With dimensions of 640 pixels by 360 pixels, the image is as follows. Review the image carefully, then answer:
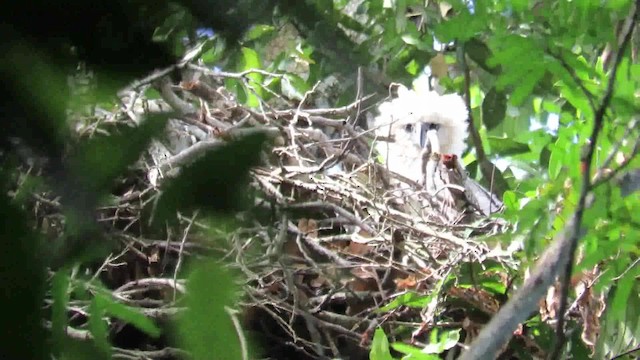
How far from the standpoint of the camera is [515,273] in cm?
90

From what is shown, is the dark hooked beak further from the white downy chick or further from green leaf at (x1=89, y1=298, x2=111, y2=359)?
green leaf at (x1=89, y1=298, x2=111, y2=359)

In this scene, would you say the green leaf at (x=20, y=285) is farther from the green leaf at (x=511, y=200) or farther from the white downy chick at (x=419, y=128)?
the white downy chick at (x=419, y=128)

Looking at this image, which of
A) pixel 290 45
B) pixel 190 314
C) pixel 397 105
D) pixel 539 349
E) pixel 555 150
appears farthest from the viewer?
pixel 397 105

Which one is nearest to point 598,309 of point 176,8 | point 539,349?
point 539,349

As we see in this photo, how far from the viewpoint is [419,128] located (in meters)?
1.78

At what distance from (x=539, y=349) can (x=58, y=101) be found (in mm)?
827

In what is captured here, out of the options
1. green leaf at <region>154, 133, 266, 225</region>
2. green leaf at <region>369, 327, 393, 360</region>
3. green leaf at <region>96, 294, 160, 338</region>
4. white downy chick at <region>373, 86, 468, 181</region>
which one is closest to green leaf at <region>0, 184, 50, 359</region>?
green leaf at <region>154, 133, 266, 225</region>

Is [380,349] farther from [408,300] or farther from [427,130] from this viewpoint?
[427,130]

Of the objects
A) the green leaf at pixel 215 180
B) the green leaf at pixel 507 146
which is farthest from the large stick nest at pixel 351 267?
the green leaf at pixel 215 180

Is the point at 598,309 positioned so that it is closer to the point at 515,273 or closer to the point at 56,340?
the point at 515,273

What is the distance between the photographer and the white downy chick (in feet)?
4.98

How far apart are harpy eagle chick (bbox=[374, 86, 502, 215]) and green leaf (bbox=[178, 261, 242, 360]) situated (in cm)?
95

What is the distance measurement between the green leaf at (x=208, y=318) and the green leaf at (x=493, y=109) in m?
0.81

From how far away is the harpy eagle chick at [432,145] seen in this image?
4.24 feet
